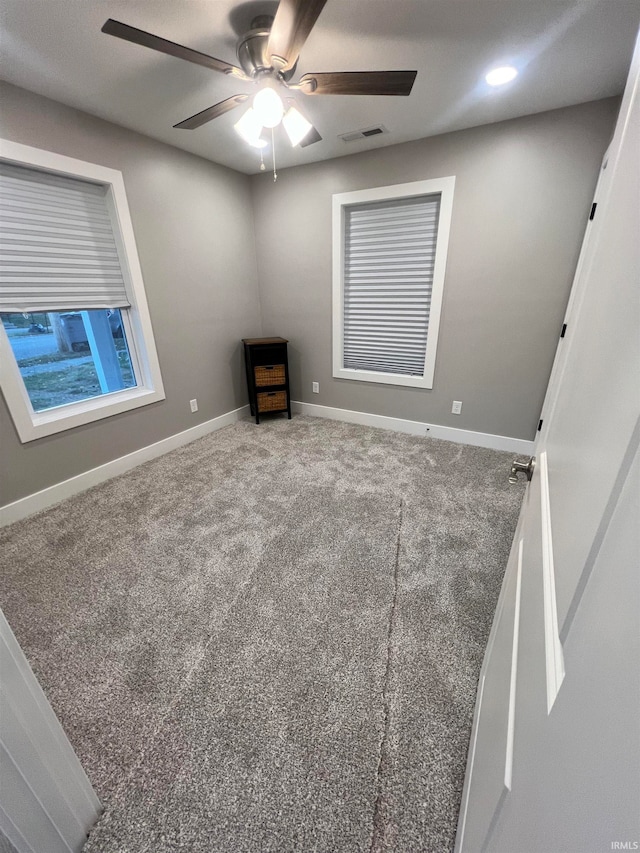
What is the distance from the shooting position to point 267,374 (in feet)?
11.4

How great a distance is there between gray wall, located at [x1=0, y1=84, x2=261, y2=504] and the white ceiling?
17 centimetres

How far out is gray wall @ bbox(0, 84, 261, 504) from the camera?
2072 mm

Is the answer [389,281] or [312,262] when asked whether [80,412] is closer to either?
[312,262]

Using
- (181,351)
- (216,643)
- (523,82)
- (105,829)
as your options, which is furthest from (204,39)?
(105,829)

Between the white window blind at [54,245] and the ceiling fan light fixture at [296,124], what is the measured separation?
150 centimetres

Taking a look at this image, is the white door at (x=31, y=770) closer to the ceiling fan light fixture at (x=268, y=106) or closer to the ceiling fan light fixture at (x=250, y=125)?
the ceiling fan light fixture at (x=268, y=106)

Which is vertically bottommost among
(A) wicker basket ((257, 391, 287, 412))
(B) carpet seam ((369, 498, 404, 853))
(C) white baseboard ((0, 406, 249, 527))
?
(B) carpet seam ((369, 498, 404, 853))

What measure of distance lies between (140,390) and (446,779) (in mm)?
3037

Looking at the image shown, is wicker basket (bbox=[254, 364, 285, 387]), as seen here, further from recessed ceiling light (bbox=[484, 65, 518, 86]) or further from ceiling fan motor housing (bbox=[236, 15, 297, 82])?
recessed ceiling light (bbox=[484, 65, 518, 86])

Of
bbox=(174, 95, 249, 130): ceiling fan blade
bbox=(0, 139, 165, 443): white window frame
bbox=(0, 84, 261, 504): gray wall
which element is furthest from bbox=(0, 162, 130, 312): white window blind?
bbox=(174, 95, 249, 130): ceiling fan blade

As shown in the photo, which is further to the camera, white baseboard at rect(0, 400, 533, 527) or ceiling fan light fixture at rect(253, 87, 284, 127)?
white baseboard at rect(0, 400, 533, 527)

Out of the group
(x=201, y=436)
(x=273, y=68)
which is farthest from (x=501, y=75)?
(x=201, y=436)

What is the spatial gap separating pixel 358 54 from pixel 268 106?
0.62 m

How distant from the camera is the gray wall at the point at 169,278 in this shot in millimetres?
2072
